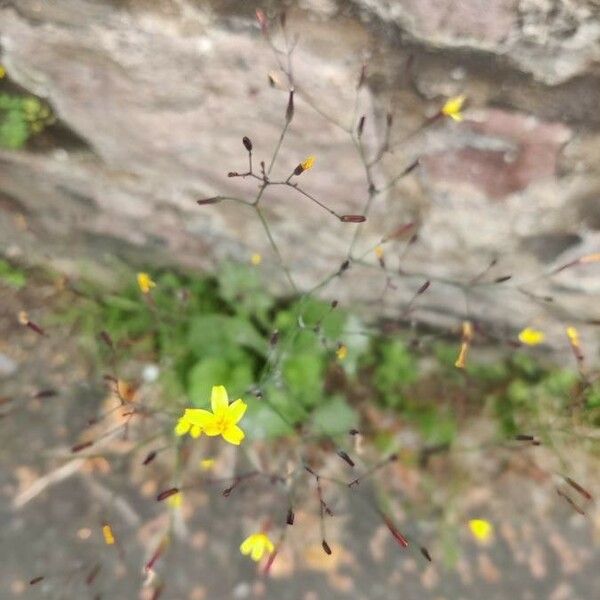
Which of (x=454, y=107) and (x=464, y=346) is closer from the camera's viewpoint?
(x=454, y=107)

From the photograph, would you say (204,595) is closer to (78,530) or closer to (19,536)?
(78,530)

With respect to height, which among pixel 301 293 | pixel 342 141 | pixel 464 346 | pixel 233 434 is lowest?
pixel 301 293

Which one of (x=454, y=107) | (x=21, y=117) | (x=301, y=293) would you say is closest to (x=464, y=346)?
(x=454, y=107)

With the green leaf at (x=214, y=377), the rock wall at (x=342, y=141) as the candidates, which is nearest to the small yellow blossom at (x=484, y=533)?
the rock wall at (x=342, y=141)

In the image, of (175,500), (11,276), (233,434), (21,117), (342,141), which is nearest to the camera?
(233,434)

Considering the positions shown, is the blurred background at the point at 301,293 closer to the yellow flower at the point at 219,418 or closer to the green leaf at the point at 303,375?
the green leaf at the point at 303,375

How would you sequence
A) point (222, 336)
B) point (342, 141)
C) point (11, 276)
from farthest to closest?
point (11, 276)
point (222, 336)
point (342, 141)

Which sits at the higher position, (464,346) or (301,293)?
(464,346)

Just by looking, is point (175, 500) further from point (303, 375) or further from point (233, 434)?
point (233, 434)
